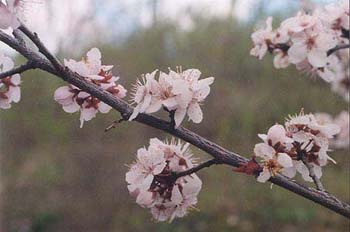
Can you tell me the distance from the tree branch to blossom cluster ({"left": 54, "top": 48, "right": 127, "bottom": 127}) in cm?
2

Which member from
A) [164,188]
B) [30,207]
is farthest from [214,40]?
[164,188]

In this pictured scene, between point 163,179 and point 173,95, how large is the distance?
0.28 feet

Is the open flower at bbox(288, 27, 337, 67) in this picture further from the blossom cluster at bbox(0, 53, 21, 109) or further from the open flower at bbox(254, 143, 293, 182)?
the blossom cluster at bbox(0, 53, 21, 109)

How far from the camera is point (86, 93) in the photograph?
1.85ft

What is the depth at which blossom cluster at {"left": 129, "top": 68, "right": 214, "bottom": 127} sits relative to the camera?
0.53m

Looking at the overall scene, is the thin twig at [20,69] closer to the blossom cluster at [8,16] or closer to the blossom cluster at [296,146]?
the blossom cluster at [8,16]

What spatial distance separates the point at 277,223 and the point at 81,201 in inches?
25.7

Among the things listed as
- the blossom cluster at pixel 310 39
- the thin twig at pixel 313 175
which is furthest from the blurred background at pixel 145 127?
the thin twig at pixel 313 175

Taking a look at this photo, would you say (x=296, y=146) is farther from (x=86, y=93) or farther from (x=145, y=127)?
(x=145, y=127)

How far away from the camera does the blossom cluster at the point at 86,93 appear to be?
559mm

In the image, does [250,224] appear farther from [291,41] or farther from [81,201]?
→ [291,41]

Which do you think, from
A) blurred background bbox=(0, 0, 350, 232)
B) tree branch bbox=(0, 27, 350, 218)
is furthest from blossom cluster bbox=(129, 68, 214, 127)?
blurred background bbox=(0, 0, 350, 232)

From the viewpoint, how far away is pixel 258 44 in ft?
2.78

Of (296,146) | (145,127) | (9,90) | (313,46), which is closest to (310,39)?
(313,46)
